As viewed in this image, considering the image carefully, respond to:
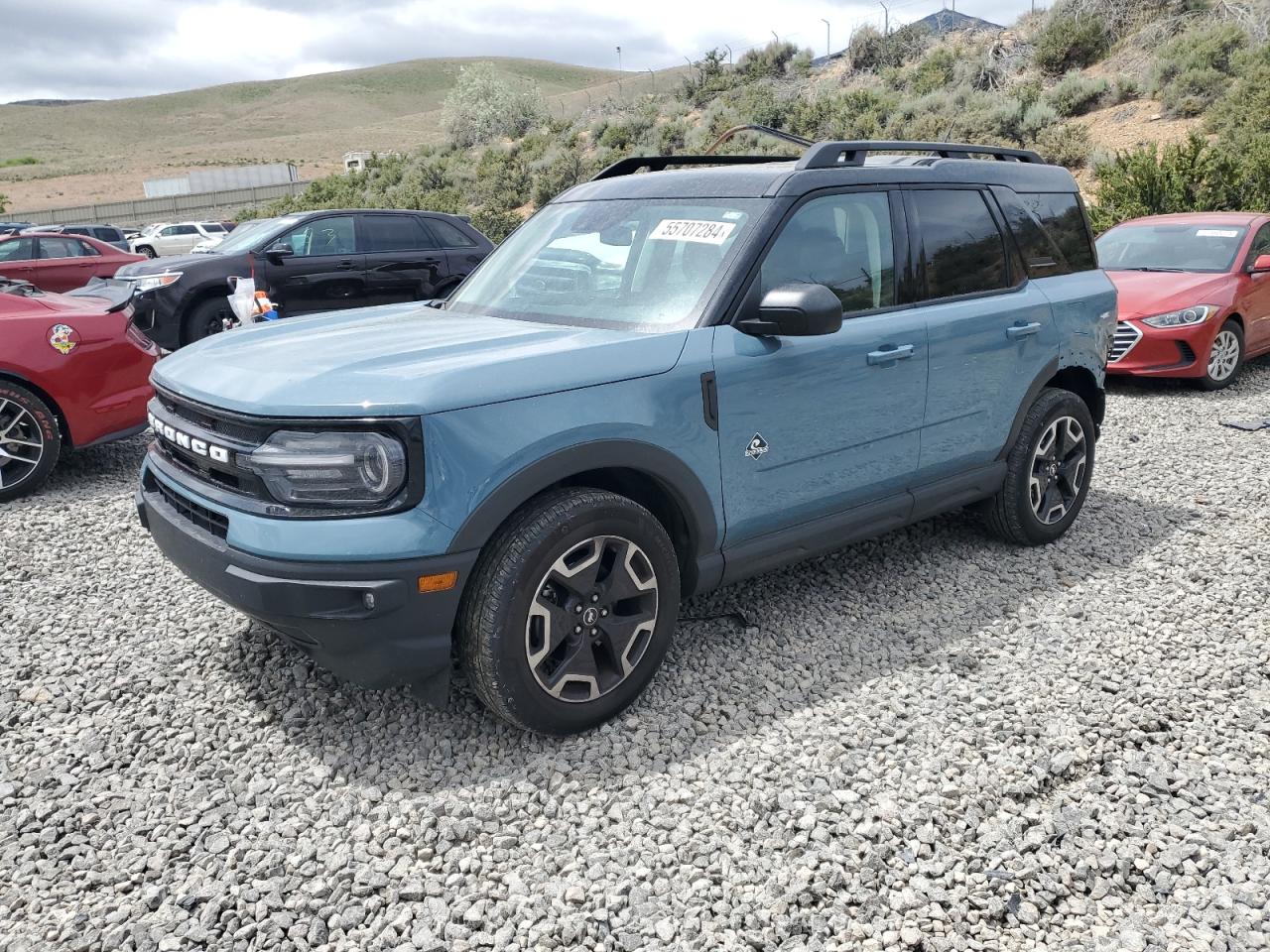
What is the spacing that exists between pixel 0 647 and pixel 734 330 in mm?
3191

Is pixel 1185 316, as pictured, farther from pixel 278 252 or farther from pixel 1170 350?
pixel 278 252

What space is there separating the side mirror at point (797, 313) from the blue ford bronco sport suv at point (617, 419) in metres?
0.01

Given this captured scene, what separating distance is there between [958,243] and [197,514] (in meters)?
3.28

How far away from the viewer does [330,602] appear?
271 centimetres

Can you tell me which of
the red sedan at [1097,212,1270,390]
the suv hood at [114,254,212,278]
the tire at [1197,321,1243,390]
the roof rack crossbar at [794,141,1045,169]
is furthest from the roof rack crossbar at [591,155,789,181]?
the suv hood at [114,254,212,278]

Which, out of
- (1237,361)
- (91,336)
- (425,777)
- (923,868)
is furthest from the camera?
(1237,361)

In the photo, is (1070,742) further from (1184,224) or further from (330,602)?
A: (1184,224)

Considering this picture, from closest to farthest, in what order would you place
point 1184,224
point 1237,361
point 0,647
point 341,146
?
point 0,647, point 1237,361, point 1184,224, point 341,146

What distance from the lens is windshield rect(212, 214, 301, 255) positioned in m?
10.3

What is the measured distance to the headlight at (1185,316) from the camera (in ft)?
27.3

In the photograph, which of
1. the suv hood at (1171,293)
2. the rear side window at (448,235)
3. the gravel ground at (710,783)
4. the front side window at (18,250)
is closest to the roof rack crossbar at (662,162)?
the gravel ground at (710,783)

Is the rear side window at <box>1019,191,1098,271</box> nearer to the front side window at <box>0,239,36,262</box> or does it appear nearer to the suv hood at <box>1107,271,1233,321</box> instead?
the suv hood at <box>1107,271,1233,321</box>

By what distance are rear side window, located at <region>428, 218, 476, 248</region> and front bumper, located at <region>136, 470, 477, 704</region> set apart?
8.76 metres

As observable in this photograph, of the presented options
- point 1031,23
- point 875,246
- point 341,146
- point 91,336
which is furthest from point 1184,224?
point 341,146
